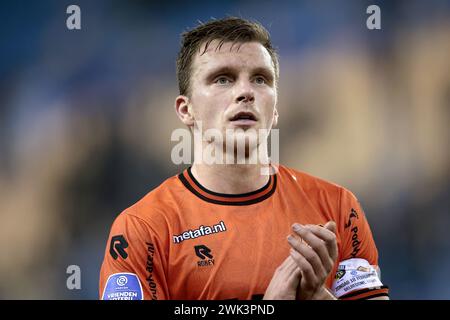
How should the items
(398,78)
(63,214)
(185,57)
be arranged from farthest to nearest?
1. (398,78)
2. (63,214)
3. (185,57)

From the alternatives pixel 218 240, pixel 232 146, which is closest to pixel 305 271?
pixel 218 240

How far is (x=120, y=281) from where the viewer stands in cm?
286

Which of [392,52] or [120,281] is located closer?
[120,281]

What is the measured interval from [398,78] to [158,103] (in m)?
2.63

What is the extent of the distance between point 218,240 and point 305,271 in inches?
19.8

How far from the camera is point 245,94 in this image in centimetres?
296

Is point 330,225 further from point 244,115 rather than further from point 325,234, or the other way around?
point 244,115

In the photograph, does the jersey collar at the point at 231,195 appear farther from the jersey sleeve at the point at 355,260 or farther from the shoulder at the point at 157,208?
the jersey sleeve at the point at 355,260

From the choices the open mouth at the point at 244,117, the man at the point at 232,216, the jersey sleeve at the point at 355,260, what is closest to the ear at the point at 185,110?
the man at the point at 232,216

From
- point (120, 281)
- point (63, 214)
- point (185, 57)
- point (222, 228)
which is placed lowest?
point (63, 214)

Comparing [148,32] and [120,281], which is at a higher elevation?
[148,32]

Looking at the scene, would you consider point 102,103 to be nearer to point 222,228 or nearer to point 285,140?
point 285,140
